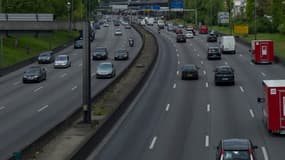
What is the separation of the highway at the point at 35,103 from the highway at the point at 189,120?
12.4 feet

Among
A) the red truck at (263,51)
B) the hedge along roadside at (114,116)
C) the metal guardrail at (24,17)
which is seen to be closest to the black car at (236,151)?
the hedge along roadside at (114,116)

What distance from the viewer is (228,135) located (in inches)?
1292

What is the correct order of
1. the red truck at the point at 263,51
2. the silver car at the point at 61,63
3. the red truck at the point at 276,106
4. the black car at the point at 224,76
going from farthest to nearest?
the silver car at the point at 61,63, the red truck at the point at 263,51, the black car at the point at 224,76, the red truck at the point at 276,106

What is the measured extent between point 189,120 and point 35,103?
44.5ft

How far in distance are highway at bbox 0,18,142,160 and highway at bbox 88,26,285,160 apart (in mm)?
3772

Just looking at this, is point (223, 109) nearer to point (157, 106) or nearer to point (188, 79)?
point (157, 106)

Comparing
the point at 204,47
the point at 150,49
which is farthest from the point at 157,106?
the point at 204,47

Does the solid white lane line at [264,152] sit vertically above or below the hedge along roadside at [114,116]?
below

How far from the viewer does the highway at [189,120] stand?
29078mm

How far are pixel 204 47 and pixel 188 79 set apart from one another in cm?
4223

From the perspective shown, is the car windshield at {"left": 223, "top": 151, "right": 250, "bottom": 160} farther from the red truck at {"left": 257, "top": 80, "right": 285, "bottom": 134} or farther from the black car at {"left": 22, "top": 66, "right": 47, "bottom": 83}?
the black car at {"left": 22, "top": 66, "right": 47, "bottom": 83}

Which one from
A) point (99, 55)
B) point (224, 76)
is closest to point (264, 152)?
point (224, 76)

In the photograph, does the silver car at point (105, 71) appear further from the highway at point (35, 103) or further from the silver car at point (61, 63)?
the silver car at point (61, 63)

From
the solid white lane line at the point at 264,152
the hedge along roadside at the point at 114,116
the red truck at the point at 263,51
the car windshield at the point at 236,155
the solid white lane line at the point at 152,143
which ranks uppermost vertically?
the red truck at the point at 263,51
